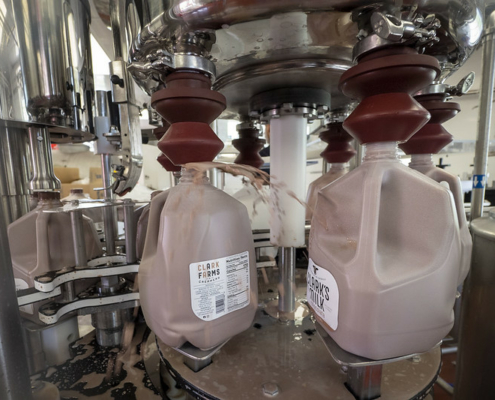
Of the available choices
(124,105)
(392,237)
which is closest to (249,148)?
(124,105)

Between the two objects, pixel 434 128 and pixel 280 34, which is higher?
pixel 280 34

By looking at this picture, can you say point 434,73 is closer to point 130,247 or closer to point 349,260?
point 349,260

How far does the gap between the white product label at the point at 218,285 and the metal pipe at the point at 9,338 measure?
25 cm

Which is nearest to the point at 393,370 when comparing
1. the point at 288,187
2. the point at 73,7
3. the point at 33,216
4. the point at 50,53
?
the point at 288,187

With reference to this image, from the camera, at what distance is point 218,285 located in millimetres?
381

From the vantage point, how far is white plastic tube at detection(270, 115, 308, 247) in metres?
0.57

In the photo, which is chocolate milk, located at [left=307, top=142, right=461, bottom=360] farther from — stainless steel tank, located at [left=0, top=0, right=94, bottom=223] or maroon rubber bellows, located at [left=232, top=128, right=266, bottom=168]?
stainless steel tank, located at [left=0, top=0, right=94, bottom=223]

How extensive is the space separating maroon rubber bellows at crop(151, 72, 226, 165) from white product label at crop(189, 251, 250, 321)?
0.15 meters

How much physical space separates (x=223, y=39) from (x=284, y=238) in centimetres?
39

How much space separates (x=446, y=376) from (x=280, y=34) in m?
1.30

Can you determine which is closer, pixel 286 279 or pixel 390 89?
pixel 390 89

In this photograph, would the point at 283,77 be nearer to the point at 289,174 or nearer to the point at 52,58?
the point at 289,174

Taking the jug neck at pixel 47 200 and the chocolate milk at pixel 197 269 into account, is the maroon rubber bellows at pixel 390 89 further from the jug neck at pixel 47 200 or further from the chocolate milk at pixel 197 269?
the jug neck at pixel 47 200

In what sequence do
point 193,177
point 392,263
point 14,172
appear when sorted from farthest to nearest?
point 14,172 → point 193,177 → point 392,263
